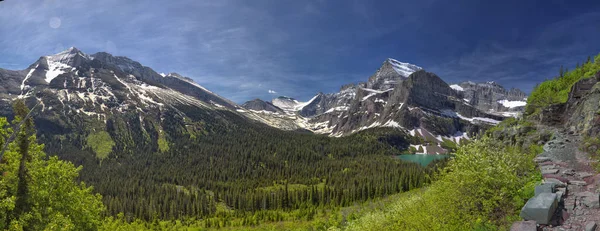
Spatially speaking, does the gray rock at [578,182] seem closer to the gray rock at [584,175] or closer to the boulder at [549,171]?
the gray rock at [584,175]

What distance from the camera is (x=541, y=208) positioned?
52.6 feet

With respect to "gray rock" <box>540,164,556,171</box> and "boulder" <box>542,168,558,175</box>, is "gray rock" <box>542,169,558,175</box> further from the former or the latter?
"gray rock" <box>540,164,556,171</box>

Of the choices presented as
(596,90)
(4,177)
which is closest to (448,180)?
(596,90)

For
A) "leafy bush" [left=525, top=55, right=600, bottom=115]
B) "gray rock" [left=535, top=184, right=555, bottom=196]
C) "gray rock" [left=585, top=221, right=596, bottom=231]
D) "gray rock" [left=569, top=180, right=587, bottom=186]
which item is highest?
"leafy bush" [left=525, top=55, right=600, bottom=115]

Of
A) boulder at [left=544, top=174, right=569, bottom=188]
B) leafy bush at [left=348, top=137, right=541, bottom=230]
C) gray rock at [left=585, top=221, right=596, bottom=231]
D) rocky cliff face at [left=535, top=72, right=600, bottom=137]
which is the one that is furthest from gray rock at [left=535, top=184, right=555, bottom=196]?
→ rocky cliff face at [left=535, top=72, right=600, bottom=137]

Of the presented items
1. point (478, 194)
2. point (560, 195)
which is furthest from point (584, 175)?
point (478, 194)

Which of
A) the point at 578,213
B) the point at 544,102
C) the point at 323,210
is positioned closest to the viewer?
the point at 578,213

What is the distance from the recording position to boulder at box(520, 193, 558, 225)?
52.1 ft

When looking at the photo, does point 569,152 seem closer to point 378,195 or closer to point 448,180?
point 448,180

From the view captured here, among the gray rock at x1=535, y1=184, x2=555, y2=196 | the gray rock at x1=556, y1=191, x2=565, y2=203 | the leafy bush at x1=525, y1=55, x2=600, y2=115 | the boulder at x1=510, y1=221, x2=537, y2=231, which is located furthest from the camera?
the leafy bush at x1=525, y1=55, x2=600, y2=115

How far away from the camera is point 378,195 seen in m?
180

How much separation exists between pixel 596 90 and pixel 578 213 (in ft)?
86.8

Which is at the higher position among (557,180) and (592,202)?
(557,180)

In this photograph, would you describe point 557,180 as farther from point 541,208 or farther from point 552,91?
point 552,91
